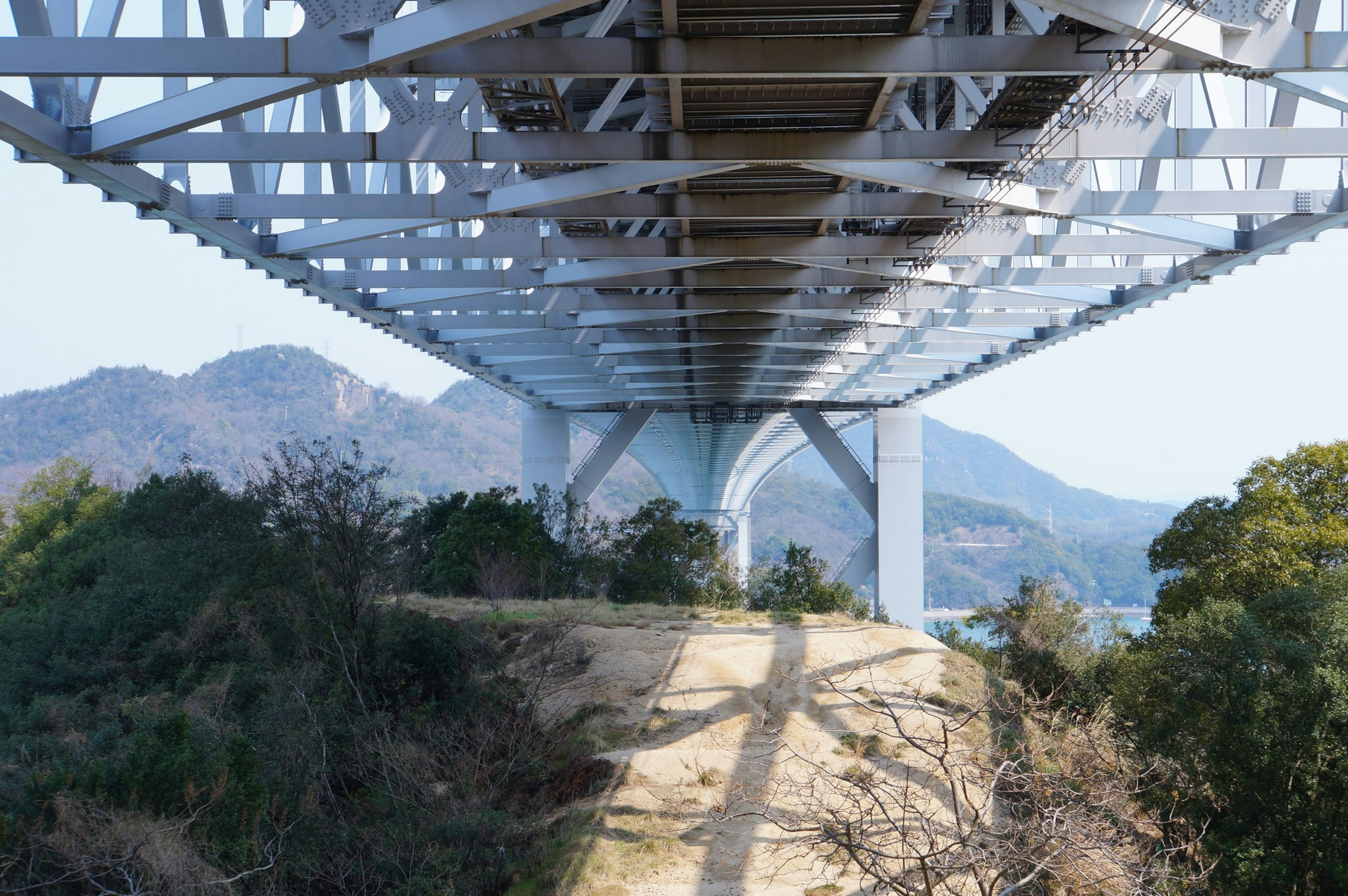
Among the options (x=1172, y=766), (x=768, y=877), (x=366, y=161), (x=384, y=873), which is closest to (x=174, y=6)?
(x=366, y=161)

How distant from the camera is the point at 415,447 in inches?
4751

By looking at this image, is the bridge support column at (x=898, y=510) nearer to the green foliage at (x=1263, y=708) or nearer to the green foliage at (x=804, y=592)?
the green foliage at (x=804, y=592)

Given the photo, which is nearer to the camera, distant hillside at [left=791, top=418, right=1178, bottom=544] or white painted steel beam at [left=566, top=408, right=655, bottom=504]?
white painted steel beam at [left=566, top=408, right=655, bottom=504]

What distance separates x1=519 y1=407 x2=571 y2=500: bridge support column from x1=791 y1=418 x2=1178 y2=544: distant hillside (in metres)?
121

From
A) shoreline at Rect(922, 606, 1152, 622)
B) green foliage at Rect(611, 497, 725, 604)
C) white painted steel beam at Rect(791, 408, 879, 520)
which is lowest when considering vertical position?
shoreline at Rect(922, 606, 1152, 622)

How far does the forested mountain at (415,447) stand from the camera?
9975 cm

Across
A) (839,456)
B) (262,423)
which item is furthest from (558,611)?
(262,423)

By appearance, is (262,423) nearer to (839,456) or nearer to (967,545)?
(967,545)

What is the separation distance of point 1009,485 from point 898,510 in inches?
6063

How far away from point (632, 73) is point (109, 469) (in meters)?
93.0

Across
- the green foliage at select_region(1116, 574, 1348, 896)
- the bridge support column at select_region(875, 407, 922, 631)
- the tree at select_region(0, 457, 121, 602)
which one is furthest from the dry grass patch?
the bridge support column at select_region(875, 407, 922, 631)

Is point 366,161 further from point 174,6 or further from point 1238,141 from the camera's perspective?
point 1238,141

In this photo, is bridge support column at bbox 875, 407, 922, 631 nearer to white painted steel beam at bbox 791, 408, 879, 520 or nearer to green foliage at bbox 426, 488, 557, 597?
white painted steel beam at bbox 791, 408, 879, 520

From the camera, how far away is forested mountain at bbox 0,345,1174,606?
9975cm
